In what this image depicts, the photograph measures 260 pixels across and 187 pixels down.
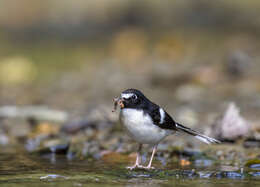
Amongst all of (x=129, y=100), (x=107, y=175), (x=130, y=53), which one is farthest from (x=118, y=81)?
(x=107, y=175)

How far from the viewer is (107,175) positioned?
5.23 m

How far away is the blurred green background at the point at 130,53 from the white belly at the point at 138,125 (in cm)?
368

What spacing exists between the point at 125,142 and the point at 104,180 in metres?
2.90

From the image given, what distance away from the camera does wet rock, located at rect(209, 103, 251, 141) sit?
7.45 meters

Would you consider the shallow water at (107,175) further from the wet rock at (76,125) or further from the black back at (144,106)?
the wet rock at (76,125)

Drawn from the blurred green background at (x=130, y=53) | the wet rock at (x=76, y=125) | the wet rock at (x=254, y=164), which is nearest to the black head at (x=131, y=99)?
the wet rock at (x=254, y=164)

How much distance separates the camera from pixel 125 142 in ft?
25.6

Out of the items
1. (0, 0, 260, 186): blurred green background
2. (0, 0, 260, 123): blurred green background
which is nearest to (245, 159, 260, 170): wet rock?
(0, 0, 260, 186): blurred green background

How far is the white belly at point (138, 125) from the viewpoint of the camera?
228 inches

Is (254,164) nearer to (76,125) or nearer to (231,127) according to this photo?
(231,127)

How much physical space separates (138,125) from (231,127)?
216 centimetres

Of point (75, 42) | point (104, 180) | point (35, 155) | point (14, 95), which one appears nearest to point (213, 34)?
point (75, 42)

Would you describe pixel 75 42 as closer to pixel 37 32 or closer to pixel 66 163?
pixel 37 32

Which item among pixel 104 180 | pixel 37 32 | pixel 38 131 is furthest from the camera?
pixel 37 32
